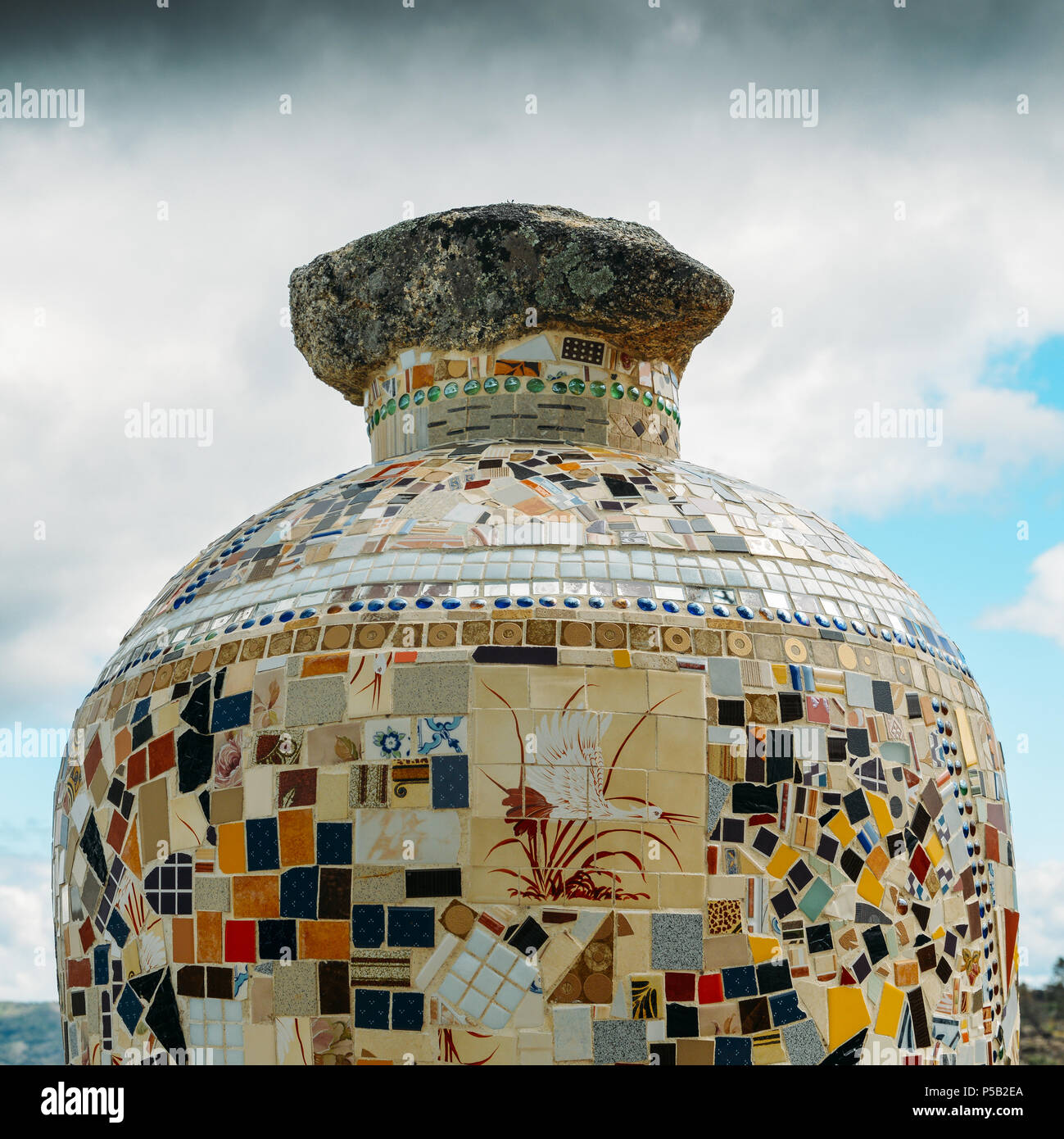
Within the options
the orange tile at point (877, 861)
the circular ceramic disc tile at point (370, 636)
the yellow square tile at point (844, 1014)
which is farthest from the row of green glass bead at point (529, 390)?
the yellow square tile at point (844, 1014)

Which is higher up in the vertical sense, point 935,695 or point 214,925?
point 935,695

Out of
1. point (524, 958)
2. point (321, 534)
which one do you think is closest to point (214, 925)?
point (524, 958)

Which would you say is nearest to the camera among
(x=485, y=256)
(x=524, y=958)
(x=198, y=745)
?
(x=524, y=958)

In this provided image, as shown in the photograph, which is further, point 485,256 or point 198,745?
point 485,256

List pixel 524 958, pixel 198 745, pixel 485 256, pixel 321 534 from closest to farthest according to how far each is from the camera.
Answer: pixel 524 958 < pixel 198 745 < pixel 321 534 < pixel 485 256

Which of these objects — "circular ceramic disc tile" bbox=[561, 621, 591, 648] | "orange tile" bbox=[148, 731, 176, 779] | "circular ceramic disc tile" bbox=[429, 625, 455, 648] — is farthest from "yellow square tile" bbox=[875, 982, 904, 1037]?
"orange tile" bbox=[148, 731, 176, 779]

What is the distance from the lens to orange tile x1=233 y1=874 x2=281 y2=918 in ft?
26.0

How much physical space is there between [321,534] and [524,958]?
2.71 meters

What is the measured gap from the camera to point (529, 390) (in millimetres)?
9977

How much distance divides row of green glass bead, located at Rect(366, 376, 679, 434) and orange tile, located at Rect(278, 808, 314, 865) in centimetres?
324

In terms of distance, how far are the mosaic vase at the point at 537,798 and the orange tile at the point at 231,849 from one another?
14mm
